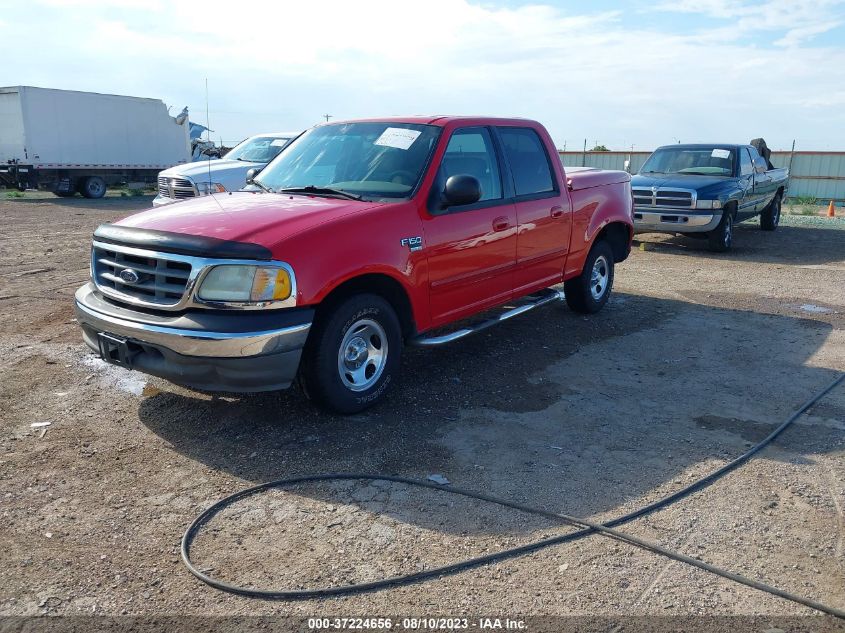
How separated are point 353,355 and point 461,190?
1368mm

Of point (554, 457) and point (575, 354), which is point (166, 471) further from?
point (575, 354)

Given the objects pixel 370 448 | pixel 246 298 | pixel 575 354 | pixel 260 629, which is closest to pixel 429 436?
pixel 370 448

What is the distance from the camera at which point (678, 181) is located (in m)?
12.6

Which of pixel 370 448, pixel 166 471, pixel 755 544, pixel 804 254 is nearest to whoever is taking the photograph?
pixel 755 544

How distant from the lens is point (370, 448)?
13.9 ft

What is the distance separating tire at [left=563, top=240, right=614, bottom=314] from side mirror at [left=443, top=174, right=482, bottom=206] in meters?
2.71

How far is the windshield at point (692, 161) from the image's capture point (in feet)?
43.4

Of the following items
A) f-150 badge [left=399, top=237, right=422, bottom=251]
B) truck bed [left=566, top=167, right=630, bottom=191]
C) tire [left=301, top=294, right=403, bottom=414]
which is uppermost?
truck bed [left=566, top=167, right=630, bottom=191]

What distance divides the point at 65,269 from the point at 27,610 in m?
7.97

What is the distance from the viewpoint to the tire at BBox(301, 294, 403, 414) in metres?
4.33

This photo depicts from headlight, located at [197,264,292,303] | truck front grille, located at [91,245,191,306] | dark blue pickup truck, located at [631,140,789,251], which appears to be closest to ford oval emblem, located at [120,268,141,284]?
truck front grille, located at [91,245,191,306]

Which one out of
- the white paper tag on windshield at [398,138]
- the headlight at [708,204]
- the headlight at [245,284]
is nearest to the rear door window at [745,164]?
the headlight at [708,204]

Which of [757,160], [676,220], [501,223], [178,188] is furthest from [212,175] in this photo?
[757,160]

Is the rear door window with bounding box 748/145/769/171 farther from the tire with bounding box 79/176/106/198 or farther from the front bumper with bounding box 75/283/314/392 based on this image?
the tire with bounding box 79/176/106/198
